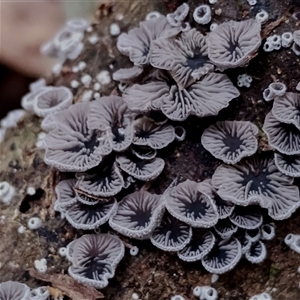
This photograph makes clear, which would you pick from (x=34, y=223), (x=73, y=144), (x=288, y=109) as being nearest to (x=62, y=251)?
(x=34, y=223)

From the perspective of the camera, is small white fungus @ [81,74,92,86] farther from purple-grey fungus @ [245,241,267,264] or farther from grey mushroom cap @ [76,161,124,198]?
purple-grey fungus @ [245,241,267,264]

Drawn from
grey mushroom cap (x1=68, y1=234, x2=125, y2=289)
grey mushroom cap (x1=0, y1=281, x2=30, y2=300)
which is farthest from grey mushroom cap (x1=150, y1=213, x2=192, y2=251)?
grey mushroom cap (x1=0, y1=281, x2=30, y2=300)

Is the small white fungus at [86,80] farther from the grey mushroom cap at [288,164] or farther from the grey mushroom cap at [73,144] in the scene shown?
the grey mushroom cap at [288,164]

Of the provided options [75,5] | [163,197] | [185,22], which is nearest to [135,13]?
[185,22]

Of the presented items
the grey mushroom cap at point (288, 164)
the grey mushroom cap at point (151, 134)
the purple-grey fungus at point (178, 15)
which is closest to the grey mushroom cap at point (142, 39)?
the purple-grey fungus at point (178, 15)

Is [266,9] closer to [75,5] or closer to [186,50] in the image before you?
[186,50]
